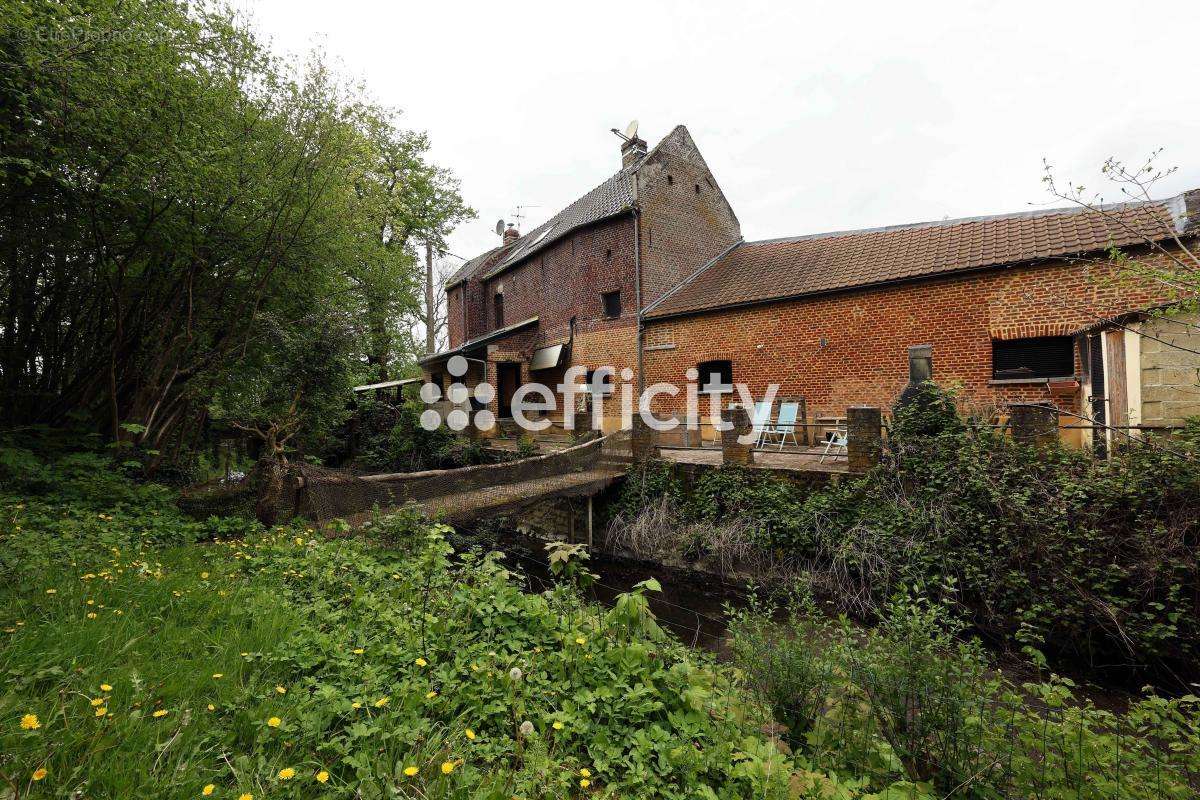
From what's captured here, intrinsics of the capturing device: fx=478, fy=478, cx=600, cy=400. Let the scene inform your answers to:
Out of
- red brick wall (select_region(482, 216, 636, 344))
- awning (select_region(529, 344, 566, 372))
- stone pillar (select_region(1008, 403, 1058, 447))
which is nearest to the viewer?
stone pillar (select_region(1008, 403, 1058, 447))

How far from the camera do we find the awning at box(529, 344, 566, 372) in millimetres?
15008

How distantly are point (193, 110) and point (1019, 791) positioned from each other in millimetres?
8867

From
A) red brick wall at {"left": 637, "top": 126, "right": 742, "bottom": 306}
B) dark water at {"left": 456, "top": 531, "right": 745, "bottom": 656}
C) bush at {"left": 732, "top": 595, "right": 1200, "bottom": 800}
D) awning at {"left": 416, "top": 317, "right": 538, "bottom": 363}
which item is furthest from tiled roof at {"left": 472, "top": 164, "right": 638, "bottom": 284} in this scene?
bush at {"left": 732, "top": 595, "right": 1200, "bottom": 800}

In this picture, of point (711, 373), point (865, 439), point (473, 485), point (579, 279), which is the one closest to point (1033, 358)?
point (865, 439)

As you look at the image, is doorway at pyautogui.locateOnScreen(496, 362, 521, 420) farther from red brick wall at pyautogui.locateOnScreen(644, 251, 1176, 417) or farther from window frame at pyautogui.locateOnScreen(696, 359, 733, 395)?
window frame at pyautogui.locateOnScreen(696, 359, 733, 395)

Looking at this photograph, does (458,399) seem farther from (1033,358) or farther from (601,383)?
(1033,358)

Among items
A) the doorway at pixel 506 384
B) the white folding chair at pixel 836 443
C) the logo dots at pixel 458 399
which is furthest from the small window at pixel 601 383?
the white folding chair at pixel 836 443

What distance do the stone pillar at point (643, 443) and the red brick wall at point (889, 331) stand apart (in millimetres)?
3432

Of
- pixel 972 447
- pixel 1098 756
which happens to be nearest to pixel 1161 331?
pixel 972 447

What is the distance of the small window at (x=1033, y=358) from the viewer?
8008 millimetres

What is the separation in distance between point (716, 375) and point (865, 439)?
212 inches

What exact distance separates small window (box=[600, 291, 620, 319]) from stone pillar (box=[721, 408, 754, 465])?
22.8ft

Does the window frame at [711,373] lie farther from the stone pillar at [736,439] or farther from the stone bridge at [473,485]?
the stone pillar at [736,439]

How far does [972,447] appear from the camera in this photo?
5773mm
